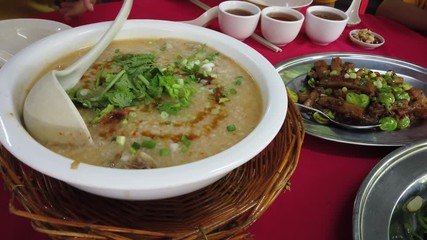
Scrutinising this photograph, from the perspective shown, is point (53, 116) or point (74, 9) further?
point (74, 9)

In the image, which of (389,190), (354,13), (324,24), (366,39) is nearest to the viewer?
(389,190)

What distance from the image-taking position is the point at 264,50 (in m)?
2.09

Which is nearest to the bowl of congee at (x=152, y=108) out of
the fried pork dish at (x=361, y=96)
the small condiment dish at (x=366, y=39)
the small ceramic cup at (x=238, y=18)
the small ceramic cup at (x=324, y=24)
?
the fried pork dish at (x=361, y=96)

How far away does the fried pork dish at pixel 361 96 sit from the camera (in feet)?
5.16

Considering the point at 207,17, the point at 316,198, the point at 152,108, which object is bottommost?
the point at 316,198

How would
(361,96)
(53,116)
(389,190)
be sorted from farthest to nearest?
(361,96) < (389,190) < (53,116)

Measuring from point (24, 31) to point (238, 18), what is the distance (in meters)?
1.09

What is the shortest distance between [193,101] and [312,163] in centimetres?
55

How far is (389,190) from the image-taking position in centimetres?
120

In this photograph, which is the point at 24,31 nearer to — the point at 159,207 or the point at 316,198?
the point at 159,207

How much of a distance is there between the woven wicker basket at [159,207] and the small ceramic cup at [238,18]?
109cm

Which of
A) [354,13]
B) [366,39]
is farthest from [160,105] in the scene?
[354,13]

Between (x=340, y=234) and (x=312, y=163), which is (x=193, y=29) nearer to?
(x=312, y=163)

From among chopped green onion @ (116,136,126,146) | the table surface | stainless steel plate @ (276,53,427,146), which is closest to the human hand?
the table surface
